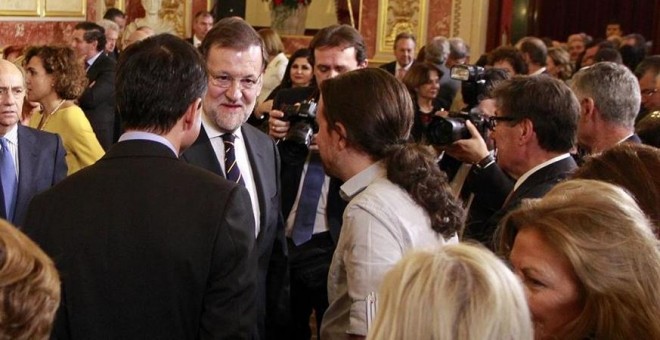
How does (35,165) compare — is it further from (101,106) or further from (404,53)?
(404,53)

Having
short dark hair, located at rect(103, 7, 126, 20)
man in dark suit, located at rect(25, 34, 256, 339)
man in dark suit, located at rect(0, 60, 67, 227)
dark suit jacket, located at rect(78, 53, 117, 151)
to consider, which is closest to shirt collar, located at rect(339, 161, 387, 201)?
man in dark suit, located at rect(25, 34, 256, 339)

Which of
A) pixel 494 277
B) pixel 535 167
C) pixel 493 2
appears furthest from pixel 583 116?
pixel 493 2

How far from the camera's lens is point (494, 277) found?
1.43 meters

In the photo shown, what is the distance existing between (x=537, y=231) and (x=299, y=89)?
2290 millimetres

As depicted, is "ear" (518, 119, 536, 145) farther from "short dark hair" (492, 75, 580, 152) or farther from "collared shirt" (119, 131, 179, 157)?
→ "collared shirt" (119, 131, 179, 157)

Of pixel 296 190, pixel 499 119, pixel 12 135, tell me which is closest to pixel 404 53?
pixel 12 135

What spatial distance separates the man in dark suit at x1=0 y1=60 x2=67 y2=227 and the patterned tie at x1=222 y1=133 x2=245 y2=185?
102cm

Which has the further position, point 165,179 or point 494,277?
point 165,179

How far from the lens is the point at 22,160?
369cm

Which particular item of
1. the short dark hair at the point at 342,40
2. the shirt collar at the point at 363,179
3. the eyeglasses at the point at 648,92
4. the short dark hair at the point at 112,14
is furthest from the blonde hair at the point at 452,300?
the short dark hair at the point at 112,14

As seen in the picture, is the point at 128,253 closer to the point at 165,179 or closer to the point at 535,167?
the point at 165,179

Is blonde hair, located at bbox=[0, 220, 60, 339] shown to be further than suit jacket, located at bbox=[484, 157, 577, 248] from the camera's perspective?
No

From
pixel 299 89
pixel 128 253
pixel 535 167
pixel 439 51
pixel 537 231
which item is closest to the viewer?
pixel 537 231

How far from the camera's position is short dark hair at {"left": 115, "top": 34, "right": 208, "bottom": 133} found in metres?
2.21
